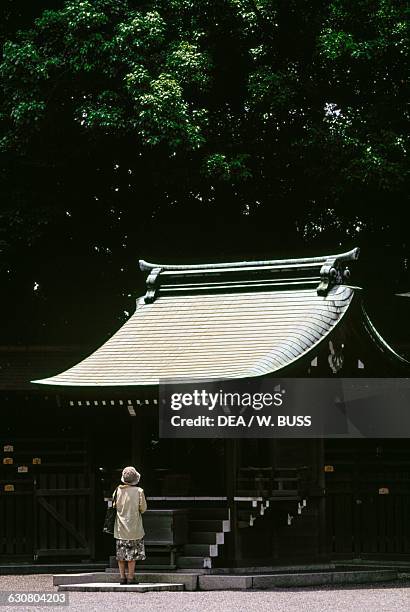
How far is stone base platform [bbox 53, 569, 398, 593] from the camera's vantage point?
64.4 feet

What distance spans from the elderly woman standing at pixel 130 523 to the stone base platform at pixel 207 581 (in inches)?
16.8

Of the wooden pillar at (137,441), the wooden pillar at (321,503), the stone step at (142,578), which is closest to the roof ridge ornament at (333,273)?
the wooden pillar at (321,503)

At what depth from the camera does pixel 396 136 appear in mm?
30062

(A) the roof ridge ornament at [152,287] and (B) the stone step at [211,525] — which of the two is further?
(A) the roof ridge ornament at [152,287]

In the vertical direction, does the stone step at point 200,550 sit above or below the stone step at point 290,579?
above

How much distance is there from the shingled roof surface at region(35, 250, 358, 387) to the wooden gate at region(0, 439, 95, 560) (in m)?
3.25

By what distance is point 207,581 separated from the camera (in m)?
19.8

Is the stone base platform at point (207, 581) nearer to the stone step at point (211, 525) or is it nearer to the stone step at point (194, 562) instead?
the stone step at point (194, 562)

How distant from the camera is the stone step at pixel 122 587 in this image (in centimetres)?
1939

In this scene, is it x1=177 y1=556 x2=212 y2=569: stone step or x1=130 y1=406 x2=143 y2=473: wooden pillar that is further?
x1=130 y1=406 x2=143 y2=473: wooden pillar


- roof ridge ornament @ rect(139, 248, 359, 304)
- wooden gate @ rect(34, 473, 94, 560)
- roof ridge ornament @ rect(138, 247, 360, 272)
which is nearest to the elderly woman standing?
roof ridge ornament @ rect(139, 248, 359, 304)

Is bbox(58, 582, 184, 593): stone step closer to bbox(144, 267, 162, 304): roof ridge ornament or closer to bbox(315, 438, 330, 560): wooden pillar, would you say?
bbox(315, 438, 330, 560): wooden pillar

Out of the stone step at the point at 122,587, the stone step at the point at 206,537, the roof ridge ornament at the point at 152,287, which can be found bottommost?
the stone step at the point at 122,587

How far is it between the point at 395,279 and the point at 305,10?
273 inches
